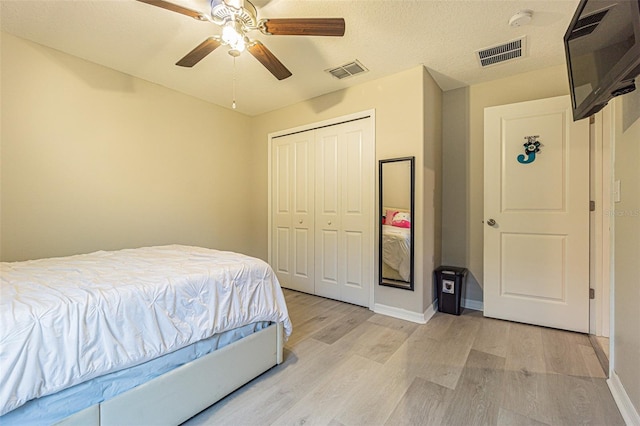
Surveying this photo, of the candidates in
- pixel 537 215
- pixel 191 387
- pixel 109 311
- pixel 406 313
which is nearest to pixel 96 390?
pixel 109 311

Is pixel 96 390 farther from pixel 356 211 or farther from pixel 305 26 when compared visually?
pixel 356 211

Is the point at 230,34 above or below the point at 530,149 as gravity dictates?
above

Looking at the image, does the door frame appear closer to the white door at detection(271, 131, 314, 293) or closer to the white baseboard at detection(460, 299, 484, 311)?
the white baseboard at detection(460, 299, 484, 311)

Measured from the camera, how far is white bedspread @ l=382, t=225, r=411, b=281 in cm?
285

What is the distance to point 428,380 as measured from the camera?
184cm

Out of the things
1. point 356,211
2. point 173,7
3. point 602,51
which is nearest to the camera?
point 602,51

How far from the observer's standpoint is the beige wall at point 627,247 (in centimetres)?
141

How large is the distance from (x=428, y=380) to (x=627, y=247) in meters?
1.36

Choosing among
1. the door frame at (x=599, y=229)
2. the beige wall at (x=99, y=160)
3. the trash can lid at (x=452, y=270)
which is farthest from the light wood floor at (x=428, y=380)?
the beige wall at (x=99, y=160)

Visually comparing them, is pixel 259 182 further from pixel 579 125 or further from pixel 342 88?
pixel 579 125

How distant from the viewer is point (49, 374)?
102cm

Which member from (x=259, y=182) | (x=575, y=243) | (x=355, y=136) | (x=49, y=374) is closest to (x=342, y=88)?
(x=355, y=136)

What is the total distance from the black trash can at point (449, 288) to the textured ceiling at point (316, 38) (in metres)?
2.09

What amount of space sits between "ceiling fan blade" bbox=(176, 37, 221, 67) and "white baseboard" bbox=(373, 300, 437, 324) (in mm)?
2804
